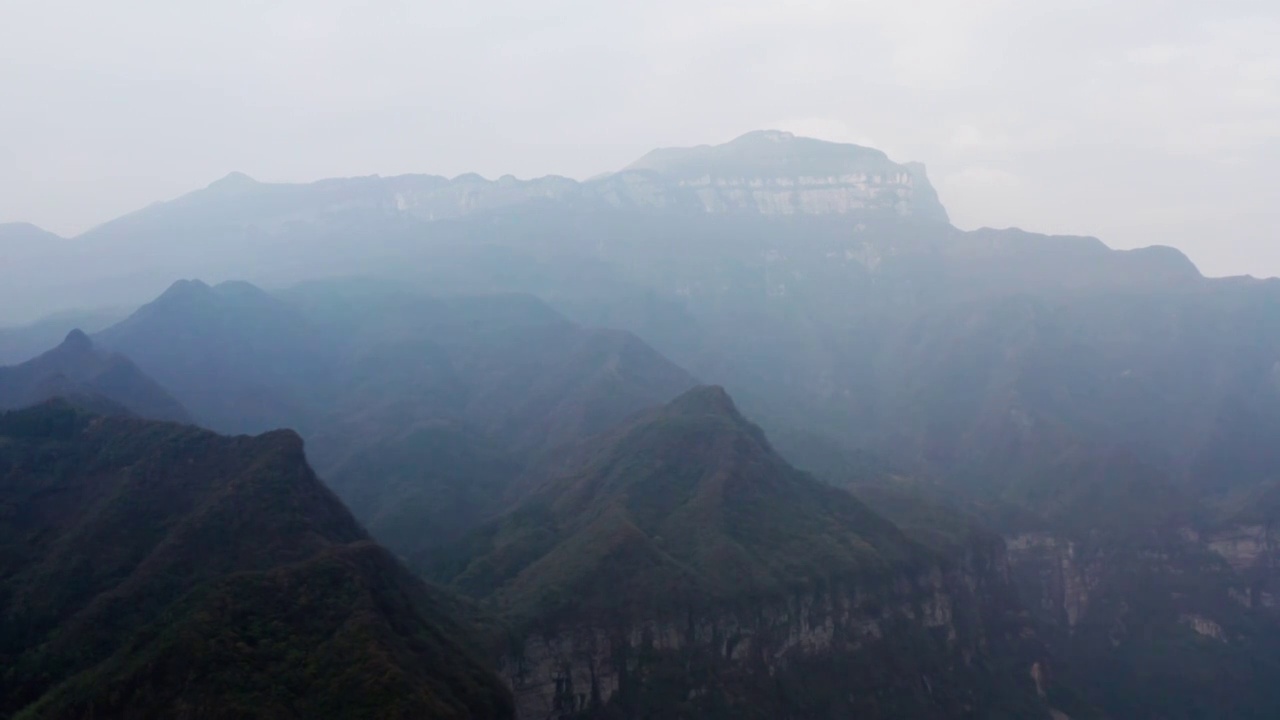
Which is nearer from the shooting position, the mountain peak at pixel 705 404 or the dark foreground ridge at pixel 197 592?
the dark foreground ridge at pixel 197 592

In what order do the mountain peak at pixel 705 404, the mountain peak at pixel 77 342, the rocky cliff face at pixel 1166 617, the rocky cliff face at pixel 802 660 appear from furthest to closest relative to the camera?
the mountain peak at pixel 77 342 < the rocky cliff face at pixel 1166 617 < the mountain peak at pixel 705 404 < the rocky cliff face at pixel 802 660

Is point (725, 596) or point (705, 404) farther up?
point (705, 404)

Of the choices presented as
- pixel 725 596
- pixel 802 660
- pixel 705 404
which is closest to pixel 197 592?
pixel 725 596

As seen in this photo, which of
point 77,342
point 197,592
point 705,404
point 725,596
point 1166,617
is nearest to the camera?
point 197,592

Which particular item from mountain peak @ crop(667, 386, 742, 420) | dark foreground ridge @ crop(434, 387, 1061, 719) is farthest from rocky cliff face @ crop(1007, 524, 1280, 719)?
mountain peak @ crop(667, 386, 742, 420)

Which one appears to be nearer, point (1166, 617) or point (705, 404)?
point (705, 404)

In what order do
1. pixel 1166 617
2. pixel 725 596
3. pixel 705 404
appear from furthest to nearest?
pixel 1166 617, pixel 705 404, pixel 725 596

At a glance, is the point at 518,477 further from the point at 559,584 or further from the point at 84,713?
the point at 84,713

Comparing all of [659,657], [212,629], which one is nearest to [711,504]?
[659,657]

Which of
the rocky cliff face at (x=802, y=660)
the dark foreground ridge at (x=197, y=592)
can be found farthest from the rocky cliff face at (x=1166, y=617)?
the dark foreground ridge at (x=197, y=592)

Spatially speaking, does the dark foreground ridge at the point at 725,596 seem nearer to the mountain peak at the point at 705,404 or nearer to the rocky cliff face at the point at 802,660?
the rocky cliff face at the point at 802,660

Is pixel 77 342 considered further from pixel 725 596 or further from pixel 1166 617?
pixel 1166 617
